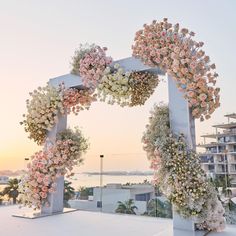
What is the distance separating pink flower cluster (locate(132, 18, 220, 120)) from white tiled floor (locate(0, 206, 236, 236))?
1430 mm

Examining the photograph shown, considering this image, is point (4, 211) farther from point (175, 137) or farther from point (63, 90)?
point (175, 137)

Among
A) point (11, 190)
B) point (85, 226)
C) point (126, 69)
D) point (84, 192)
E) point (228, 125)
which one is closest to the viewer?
point (85, 226)

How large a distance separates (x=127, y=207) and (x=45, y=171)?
1.74 m

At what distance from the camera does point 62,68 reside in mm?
4688

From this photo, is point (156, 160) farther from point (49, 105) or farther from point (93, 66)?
point (49, 105)

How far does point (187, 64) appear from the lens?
264 centimetres

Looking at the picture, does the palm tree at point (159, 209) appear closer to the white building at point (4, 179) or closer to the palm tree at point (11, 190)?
the palm tree at point (11, 190)

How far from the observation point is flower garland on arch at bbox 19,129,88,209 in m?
3.68

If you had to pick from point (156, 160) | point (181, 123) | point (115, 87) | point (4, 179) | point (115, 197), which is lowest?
point (115, 197)

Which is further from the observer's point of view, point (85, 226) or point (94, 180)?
point (94, 180)

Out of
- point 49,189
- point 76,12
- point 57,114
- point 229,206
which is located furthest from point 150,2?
point 229,206

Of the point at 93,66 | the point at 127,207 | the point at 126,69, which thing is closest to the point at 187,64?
the point at 126,69

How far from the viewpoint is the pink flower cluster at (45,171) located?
3672 mm

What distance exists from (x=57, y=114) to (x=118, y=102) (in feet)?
3.88
